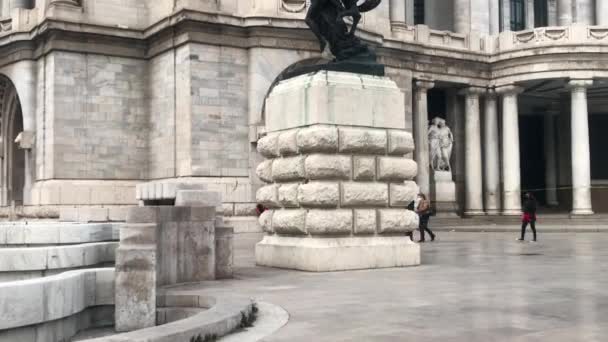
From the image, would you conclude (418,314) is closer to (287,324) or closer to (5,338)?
(287,324)

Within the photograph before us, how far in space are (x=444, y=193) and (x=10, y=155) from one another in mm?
20584

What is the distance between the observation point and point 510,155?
35.6 meters

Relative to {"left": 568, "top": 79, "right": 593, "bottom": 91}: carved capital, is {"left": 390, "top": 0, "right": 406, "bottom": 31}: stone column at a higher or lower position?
higher

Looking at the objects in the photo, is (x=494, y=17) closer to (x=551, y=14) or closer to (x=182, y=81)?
(x=551, y=14)

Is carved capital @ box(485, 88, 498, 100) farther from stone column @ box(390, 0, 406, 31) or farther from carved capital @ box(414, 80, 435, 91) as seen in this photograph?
stone column @ box(390, 0, 406, 31)

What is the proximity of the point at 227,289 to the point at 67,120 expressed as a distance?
20.0 m

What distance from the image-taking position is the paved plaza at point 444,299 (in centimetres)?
675

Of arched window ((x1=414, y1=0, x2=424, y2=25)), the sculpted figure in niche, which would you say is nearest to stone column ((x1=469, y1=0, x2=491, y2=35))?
arched window ((x1=414, y1=0, x2=424, y2=25))

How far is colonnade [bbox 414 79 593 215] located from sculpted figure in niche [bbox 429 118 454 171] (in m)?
1.12

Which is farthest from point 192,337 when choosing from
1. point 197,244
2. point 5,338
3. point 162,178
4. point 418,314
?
point 162,178

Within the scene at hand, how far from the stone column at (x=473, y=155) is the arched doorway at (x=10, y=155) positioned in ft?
70.2

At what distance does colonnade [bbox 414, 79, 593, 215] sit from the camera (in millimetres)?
34344

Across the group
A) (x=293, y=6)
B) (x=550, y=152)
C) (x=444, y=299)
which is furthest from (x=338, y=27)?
(x=550, y=152)

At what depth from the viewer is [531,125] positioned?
45.8m
